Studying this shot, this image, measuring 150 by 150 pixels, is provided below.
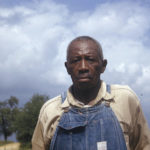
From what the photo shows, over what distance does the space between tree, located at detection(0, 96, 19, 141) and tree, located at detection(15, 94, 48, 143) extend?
5.02 m

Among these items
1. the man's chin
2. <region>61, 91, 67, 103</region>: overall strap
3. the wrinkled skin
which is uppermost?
the wrinkled skin

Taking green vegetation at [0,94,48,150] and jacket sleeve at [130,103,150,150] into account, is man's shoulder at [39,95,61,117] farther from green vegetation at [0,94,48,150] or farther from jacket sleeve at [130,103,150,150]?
green vegetation at [0,94,48,150]

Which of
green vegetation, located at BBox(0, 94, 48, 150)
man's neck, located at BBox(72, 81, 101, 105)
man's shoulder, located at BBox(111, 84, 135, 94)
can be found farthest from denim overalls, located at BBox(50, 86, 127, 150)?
green vegetation, located at BBox(0, 94, 48, 150)

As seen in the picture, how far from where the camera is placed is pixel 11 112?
50.1 metres

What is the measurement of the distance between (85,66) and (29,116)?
41.2 metres

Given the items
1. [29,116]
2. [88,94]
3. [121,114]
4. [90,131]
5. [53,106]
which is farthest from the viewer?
[29,116]

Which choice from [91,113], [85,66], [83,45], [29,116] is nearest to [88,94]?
[91,113]

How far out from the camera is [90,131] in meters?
2.63

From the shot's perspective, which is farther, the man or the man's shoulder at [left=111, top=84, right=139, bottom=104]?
the man's shoulder at [left=111, top=84, right=139, bottom=104]

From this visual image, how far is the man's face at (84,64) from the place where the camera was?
271 cm

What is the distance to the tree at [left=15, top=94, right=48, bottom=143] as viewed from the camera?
42344 mm

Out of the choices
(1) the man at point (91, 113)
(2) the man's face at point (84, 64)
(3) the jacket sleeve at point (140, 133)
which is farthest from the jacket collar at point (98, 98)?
(3) the jacket sleeve at point (140, 133)

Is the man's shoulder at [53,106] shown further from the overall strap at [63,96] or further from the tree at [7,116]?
the tree at [7,116]

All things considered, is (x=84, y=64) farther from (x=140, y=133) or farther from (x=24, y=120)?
(x=24, y=120)
